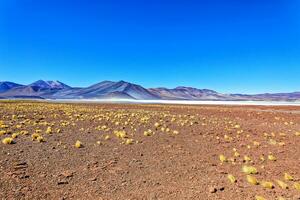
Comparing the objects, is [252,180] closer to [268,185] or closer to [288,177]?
[268,185]

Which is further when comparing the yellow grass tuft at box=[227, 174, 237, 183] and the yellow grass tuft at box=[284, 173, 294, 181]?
the yellow grass tuft at box=[284, 173, 294, 181]

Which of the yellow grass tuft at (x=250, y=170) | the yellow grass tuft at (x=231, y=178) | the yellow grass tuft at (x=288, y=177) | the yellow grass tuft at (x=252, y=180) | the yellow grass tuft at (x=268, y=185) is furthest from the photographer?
the yellow grass tuft at (x=250, y=170)

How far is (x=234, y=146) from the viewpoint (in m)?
12.6

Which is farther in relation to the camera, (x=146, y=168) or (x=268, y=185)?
(x=146, y=168)

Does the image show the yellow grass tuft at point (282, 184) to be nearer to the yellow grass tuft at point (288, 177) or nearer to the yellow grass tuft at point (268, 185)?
the yellow grass tuft at point (268, 185)

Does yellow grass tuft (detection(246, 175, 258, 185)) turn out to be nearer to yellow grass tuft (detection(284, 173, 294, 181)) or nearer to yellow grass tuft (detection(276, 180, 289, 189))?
yellow grass tuft (detection(276, 180, 289, 189))

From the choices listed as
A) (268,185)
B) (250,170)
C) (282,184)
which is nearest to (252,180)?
(268,185)

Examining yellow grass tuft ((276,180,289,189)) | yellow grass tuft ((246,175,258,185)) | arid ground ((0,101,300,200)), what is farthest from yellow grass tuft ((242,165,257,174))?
yellow grass tuft ((276,180,289,189))

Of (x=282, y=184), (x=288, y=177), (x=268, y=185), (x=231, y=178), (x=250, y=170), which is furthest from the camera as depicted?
(x=250, y=170)

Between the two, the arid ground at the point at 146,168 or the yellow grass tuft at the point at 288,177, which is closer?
the arid ground at the point at 146,168

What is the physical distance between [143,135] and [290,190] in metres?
8.79

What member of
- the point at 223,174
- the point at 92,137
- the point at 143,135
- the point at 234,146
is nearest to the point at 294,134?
the point at 234,146

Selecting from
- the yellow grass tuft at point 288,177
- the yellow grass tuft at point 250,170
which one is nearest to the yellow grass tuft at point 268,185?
the yellow grass tuft at point 288,177

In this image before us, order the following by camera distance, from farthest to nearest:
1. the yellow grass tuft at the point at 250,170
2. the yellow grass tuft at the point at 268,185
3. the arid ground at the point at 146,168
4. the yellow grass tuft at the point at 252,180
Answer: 1. the yellow grass tuft at the point at 250,170
2. the yellow grass tuft at the point at 252,180
3. the yellow grass tuft at the point at 268,185
4. the arid ground at the point at 146,168
